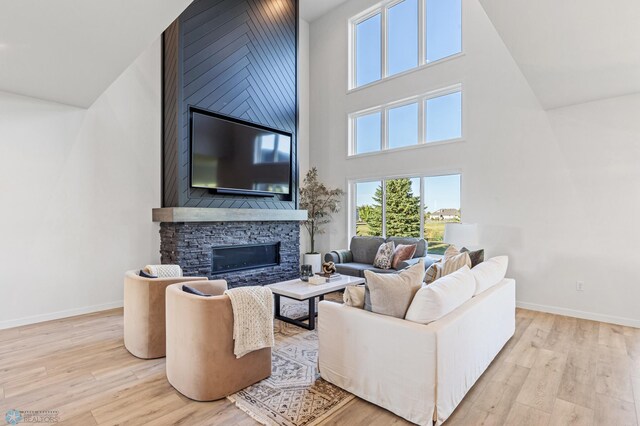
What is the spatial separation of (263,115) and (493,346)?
4.83m

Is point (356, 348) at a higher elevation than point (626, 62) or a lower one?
lower

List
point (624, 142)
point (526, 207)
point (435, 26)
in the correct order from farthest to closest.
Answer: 1. point (435, 26)
2. point (526, 207)
3. point (624, 142)

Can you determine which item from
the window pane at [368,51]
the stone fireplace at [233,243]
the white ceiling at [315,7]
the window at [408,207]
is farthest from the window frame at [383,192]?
the white ceiling at [315,7]

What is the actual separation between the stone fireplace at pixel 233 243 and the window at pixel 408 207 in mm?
1298

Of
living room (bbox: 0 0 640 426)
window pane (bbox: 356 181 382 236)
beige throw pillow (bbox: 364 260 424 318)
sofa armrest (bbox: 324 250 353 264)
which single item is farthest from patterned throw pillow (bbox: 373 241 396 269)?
beige throw pillow (bbox: 364 260 424 318)

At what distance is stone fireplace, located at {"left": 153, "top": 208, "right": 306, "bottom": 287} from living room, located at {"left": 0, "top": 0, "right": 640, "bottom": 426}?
41 mm

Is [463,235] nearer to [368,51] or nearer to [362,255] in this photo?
[362,255]

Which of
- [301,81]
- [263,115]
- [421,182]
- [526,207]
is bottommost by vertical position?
[526,207]

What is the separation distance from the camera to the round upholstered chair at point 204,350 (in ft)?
7.09

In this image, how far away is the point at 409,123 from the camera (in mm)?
5840

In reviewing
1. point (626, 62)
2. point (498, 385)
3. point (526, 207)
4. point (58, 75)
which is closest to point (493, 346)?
point (498, 385)

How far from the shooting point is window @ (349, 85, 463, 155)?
530 centimetres

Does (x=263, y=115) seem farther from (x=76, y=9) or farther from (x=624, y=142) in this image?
(x=624, y=142)

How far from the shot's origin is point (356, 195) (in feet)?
21.7
